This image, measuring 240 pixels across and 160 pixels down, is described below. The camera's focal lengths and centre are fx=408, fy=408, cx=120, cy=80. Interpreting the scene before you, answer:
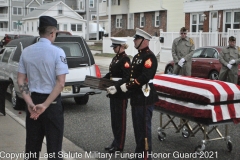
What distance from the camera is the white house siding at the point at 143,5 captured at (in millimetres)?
39750

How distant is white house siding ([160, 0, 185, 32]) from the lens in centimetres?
3659

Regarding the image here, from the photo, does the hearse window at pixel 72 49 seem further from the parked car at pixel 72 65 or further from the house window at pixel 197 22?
the house window at pixel 197 22

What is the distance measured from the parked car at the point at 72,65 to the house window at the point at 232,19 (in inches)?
787

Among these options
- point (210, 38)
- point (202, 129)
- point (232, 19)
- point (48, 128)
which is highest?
point (232, 19)

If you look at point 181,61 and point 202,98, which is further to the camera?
point 181,61

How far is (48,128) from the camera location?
4297mm

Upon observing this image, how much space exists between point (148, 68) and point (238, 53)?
688 cm

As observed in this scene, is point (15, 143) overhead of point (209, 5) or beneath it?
beneath


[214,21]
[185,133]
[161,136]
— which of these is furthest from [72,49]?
[214,21]

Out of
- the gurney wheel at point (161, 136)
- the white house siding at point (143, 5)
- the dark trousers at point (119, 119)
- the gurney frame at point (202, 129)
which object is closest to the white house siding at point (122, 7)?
the white house siding at point (143, 5)

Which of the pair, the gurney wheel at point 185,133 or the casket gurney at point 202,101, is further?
the gurney wheel at point 185,133

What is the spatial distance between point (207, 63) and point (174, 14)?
2214 cm

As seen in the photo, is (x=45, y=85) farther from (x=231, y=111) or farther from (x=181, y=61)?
(x=181, y=61)

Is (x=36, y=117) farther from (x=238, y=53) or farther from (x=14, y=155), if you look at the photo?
(x=238, y=53)
